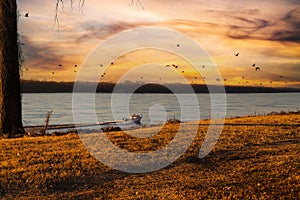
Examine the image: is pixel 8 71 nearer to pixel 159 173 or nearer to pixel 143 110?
pixel 159 173

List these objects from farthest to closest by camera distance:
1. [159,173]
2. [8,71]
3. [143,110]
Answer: [143,110], [8,71], [159,173]

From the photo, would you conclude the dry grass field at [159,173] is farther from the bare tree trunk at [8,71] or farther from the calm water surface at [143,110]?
the calm water surface at [143,110]

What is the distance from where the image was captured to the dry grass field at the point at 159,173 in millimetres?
7215

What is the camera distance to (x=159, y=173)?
27.9 feet

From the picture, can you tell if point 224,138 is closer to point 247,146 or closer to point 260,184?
point 247,146

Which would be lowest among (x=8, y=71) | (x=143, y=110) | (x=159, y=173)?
(x=143, y=110)

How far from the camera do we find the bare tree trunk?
13.5 meters

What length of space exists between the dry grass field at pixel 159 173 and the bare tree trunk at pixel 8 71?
203cm

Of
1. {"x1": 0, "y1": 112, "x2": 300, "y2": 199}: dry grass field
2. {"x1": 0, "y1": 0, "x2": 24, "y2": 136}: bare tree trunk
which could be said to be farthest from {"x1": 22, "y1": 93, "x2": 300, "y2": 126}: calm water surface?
{"x1": 0, "y1": 112, "x2": 300, "y2": 199}: dry grass field

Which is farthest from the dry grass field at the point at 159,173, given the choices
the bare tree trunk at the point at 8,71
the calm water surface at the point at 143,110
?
the calm water surface at the point at 143,110

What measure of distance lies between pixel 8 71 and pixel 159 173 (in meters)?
7.65

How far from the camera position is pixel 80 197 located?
7.08 metres

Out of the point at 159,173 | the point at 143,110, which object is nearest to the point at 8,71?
the point at 159,173

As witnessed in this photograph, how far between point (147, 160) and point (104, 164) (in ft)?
3.47
